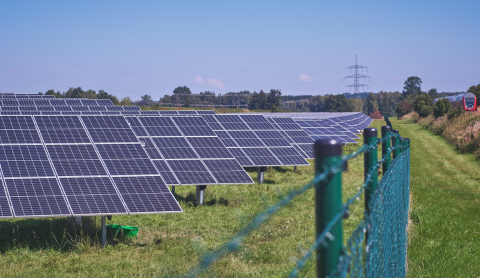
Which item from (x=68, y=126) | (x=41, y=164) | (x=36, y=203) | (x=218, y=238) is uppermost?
(x=68, y=126)

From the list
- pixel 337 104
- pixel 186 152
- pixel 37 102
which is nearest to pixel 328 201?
pixel 186 152

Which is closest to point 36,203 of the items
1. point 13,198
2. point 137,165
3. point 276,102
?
point 13,198

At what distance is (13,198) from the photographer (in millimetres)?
8438

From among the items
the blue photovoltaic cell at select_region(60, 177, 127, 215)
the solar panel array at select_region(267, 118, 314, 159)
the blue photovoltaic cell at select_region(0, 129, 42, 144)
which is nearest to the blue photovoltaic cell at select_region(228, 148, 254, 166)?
the solar panel array at select_region(267, 118, 314, 159)

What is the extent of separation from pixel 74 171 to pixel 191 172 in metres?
4.15

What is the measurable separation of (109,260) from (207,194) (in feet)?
21.4

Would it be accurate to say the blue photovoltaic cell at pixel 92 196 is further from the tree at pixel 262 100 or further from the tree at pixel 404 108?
the tree at pixel 262 100

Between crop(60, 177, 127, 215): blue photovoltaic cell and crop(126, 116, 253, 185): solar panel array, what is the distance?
123 inches

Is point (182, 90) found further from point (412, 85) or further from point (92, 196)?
point (92, 196)

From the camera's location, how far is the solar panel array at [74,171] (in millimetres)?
8586

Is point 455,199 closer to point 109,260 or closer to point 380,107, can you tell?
point 109,260

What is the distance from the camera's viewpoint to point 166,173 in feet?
42.4

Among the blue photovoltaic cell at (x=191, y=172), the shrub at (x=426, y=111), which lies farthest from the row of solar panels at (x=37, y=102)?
the shrub at (x=426, y=111)

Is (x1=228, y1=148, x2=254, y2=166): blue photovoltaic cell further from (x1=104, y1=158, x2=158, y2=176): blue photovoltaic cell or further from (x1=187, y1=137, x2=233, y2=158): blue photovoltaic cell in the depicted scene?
(x1=104, y1=158, x2=158, y2=176): blue photovoltaic cell
